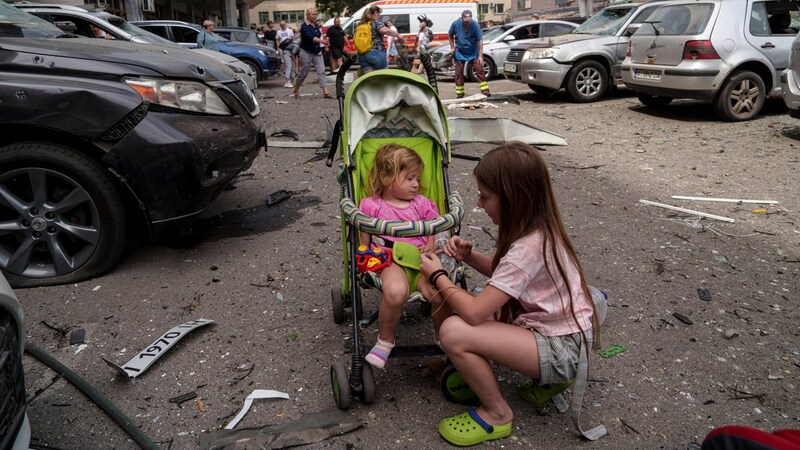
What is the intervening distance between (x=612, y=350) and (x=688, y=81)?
7.23 m

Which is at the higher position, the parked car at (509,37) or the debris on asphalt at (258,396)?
the parked car at (509,37)

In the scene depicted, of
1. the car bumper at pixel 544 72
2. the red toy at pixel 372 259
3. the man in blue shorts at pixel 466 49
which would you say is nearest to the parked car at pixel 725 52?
the car bumper at pixel 544 72

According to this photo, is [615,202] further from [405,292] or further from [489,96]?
[489,96]

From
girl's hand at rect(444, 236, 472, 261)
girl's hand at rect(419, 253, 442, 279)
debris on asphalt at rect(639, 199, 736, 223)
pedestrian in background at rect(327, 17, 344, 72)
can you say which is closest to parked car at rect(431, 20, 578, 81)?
pedestrian in background at rect(327, 17, 344, 72)

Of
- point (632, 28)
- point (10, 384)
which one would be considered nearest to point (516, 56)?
point (632, 28)

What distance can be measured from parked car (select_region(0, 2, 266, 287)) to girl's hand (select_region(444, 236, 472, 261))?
2.05 m

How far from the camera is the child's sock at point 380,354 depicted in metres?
2.77

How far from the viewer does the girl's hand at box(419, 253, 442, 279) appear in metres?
2.64

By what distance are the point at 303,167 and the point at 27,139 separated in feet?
11.6

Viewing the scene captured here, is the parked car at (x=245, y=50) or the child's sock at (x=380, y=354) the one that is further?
the parked car at (x=245, y=50)

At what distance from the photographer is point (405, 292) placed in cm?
277

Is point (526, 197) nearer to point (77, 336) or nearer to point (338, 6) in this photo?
point (77, 336)

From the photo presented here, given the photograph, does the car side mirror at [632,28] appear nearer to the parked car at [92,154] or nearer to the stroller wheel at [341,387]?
the parked car at [92,154]

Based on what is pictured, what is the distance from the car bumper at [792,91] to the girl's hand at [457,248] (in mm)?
7169
